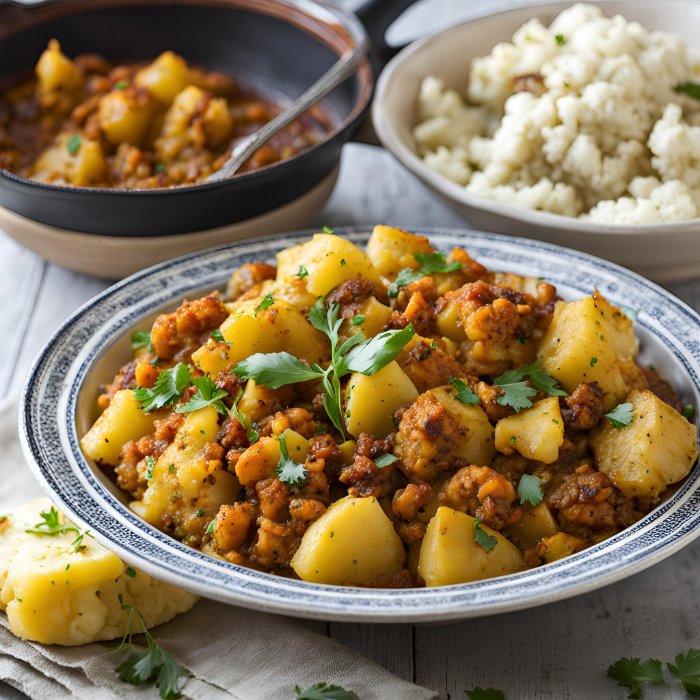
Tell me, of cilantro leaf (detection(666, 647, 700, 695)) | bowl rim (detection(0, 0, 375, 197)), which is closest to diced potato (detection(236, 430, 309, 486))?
cilantro leaf (detection(666, 647, 700, 695))

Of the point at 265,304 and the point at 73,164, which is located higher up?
the point at 265,304

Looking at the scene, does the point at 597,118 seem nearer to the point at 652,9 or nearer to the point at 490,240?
the point at 490,240

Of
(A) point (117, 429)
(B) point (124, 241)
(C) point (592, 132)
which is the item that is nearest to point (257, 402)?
(A) point (117, 429)

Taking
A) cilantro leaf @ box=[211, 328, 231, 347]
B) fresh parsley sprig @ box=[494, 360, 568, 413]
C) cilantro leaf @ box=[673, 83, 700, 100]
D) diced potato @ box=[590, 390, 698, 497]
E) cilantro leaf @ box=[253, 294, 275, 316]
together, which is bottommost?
diced potato @ box=[590, 390, 698, 497]

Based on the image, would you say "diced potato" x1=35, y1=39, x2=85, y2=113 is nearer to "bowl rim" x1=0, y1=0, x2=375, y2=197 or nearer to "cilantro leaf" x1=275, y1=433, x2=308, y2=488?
"bowl rim" x1=0, y1=0, x2=375, y2=197

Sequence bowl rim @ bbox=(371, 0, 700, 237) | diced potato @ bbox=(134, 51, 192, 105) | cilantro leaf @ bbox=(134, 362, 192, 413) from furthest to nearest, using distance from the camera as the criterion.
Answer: diced potato @ bbox=(134, 51, 192, 105) < bowl rim @ bbox=(371, 0, 700, 237) < cilantro leaf @ bbox=(134, 362, 192, 413)

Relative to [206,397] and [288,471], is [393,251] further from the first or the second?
[288,471]

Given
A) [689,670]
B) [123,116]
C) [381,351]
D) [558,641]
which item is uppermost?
[381,351]
